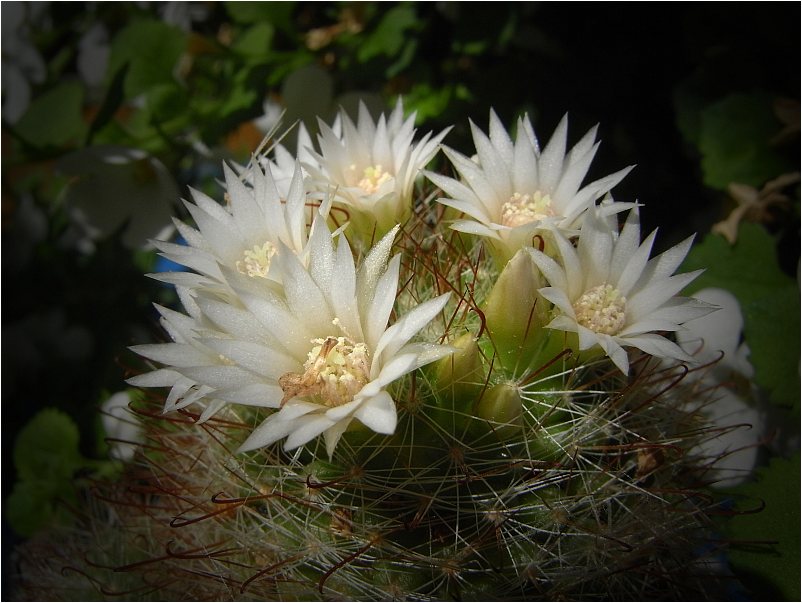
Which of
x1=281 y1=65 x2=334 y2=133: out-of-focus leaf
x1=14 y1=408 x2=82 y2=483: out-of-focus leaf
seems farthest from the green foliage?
x1=281 y1=65 x2=334 y2=133: out-of-focus leaf

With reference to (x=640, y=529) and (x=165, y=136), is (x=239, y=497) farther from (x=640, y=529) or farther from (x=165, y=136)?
(x=165, y=136)

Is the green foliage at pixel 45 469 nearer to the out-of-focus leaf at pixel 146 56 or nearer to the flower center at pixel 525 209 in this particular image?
the out-of-focus leaf at pixel 146 56

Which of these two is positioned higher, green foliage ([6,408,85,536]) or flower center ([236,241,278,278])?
flower center ([236,241,278,278])

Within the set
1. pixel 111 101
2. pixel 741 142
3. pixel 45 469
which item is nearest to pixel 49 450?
→ pixel 45 469

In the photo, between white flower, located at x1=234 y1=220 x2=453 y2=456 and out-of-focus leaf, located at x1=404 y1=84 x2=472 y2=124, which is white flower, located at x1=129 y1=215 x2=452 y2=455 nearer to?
white flower, located at x1=234 y1=220 x2=453 y2=456

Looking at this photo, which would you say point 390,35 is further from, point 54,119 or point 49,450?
point 49,450

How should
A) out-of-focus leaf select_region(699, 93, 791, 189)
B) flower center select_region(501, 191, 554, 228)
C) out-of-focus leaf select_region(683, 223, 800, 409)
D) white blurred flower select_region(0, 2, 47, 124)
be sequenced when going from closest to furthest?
flower center select_region(501, 191, 554, 228) < out-of-focus leaf select_region(683, 223, 800, 409) < out-of-focus leaf select_region(699, 93, 791, 189) < white blurred flower select_region(0, 2, 47, 124)

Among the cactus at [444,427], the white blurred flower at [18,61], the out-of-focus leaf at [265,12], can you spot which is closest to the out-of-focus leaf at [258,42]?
the out-of-focus leaf at [265,12]
